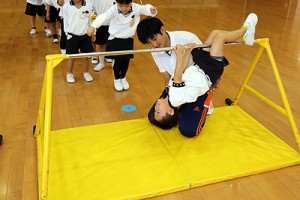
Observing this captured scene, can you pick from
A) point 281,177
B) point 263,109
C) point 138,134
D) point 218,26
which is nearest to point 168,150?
point 138,134

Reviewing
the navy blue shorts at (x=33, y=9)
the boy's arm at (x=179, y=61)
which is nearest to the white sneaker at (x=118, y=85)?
the boy's arm at (x=179, y=61)

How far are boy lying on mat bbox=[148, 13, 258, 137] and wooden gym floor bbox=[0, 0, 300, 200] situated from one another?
0.51m

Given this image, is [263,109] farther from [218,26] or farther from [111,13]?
[218,26]

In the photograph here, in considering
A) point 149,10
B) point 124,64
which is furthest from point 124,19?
point 124,64

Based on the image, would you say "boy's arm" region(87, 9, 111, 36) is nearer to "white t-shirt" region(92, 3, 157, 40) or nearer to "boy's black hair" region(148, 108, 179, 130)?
"white t-shirt" region(92, 3, 157, 40)

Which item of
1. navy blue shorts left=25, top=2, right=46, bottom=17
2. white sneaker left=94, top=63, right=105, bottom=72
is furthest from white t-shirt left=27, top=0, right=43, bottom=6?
white sneaker left=94, top=63, right=105, bottom=72

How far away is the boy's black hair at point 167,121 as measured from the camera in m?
2.21

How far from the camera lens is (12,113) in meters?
2.60

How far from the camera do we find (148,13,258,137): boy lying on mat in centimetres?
198

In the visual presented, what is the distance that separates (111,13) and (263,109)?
1721 millimetres

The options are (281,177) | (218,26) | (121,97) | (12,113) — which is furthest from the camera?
(218,26)

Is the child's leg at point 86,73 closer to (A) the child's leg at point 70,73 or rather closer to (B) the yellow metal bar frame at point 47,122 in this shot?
(A) the child's leg at point 70,73

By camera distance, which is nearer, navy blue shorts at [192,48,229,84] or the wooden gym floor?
the wooden gym floor

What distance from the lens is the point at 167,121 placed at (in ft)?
7.35
